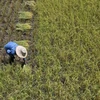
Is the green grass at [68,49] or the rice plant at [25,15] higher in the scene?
the rice plant at [25,15]

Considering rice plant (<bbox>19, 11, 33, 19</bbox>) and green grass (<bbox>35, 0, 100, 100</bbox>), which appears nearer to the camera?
green grass (<bbox>35, 0, 100, 100</bbox>)

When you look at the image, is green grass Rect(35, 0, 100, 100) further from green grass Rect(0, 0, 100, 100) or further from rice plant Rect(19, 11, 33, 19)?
rice plant Rect(19, 11, 33, 19)

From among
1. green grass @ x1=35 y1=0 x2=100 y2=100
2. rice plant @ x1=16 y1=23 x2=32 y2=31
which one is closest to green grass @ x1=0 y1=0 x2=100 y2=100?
green grass @ x1=35 y1=0 x2=100 y2=100

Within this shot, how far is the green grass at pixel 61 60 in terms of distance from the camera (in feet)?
16.0

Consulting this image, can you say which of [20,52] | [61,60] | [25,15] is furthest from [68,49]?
[25,15]

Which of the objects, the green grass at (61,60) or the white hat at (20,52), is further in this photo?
the white hat at (20,52)

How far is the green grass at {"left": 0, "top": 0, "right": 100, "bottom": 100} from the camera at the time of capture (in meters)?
4.88

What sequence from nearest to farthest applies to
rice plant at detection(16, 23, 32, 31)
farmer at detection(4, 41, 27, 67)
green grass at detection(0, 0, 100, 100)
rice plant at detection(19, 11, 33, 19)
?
green grass at detection(0, 0, 100, 100), farmer at detection(4, 41, 27, 67), rice plant at detection(16, 23, 32, 31), rice plant at detection(19, 11, 33, 19)

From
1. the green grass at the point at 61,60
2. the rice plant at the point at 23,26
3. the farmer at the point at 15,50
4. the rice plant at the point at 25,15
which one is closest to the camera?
the green grass at the point at 61,60

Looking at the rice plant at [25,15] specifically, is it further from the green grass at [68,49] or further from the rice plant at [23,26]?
the rice plant at [23,26]

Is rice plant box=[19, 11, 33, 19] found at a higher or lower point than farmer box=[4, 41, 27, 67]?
higher

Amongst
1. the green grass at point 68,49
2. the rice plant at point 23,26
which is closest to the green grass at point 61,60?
the green grass at point 68,49

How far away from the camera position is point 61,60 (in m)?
5.62

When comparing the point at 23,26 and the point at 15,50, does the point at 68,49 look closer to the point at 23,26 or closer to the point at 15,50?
the point at 15,50
